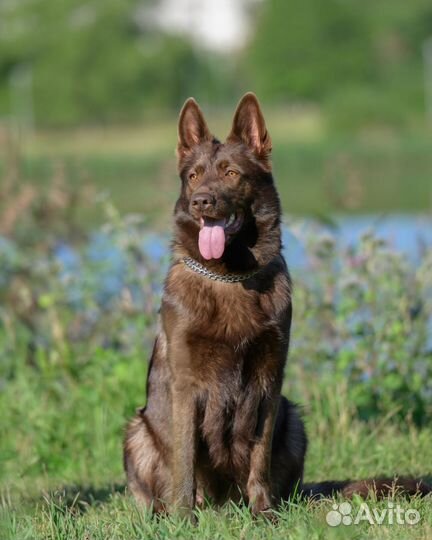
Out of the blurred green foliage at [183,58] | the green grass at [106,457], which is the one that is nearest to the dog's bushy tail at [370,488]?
the green grass at [106,457]

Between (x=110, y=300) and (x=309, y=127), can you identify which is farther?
(x=309, y=127)

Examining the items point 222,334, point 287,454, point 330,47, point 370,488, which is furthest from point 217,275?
point 330,47

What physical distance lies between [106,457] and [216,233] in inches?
95.3

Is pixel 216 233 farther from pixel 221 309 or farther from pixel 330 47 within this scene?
pixel 330 47

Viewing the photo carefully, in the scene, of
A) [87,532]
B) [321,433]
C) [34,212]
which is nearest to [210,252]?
[87,532]

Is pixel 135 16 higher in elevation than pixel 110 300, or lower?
higher

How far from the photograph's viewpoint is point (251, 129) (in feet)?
17.7

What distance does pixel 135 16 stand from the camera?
82.4m

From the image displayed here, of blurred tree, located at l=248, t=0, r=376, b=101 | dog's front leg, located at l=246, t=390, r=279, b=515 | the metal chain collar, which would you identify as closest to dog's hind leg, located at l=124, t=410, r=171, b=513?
dog's front leg, located at l=246, t=390, r=279, b=515

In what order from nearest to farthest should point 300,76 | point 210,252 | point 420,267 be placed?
1. point 210,252
2. point 420,267
3. point 300,76

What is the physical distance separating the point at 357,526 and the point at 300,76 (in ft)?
237

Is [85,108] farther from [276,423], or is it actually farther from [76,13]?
[276,423]

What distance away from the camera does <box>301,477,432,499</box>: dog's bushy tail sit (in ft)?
17.2

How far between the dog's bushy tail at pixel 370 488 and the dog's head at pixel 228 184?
1.18 metres
